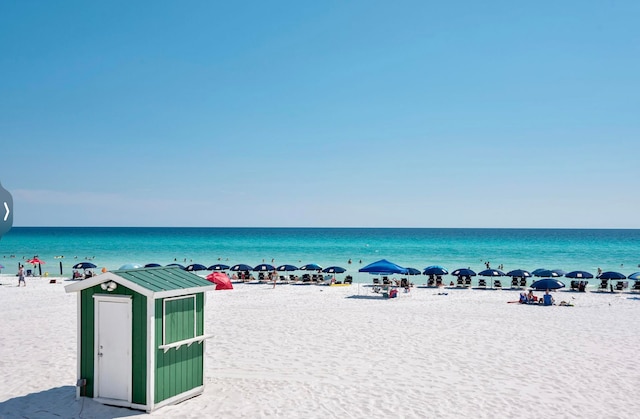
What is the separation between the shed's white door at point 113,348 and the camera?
27.8ft

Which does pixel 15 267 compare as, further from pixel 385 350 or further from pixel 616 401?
pixel 616 401

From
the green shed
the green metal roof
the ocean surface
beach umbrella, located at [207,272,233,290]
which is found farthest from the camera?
A: the ocean surface

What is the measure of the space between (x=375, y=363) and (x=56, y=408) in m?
6.54

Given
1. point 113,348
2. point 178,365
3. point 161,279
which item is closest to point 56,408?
point 113,348

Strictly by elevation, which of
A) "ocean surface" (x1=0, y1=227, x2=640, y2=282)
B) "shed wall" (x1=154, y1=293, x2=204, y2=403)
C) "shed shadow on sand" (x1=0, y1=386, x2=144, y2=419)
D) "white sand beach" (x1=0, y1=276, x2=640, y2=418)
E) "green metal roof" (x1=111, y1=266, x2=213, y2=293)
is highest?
"green metal roof" (x1=111, y1=266, x2=213, y2=293)

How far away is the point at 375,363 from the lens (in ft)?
Answer: 39.0

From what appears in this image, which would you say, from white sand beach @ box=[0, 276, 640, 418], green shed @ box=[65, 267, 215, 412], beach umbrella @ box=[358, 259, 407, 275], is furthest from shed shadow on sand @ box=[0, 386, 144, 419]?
beach umbrella @ box=[358, 259, 407, 275]

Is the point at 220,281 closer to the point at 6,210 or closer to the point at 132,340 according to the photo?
the point at 132,340

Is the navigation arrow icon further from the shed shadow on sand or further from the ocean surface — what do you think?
the ocean surface

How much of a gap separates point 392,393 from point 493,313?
1194 cm

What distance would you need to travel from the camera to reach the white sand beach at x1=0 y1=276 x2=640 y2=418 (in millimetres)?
8867

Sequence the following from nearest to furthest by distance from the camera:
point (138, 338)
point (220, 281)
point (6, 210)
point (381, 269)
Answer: point (6, 210), point (138, 338), point (381, 269), point (220, 281)

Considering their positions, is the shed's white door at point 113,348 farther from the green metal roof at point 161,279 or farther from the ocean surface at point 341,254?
the ocean surface at point 341,254

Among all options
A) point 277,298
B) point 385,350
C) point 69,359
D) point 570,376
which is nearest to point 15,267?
point 277,298
